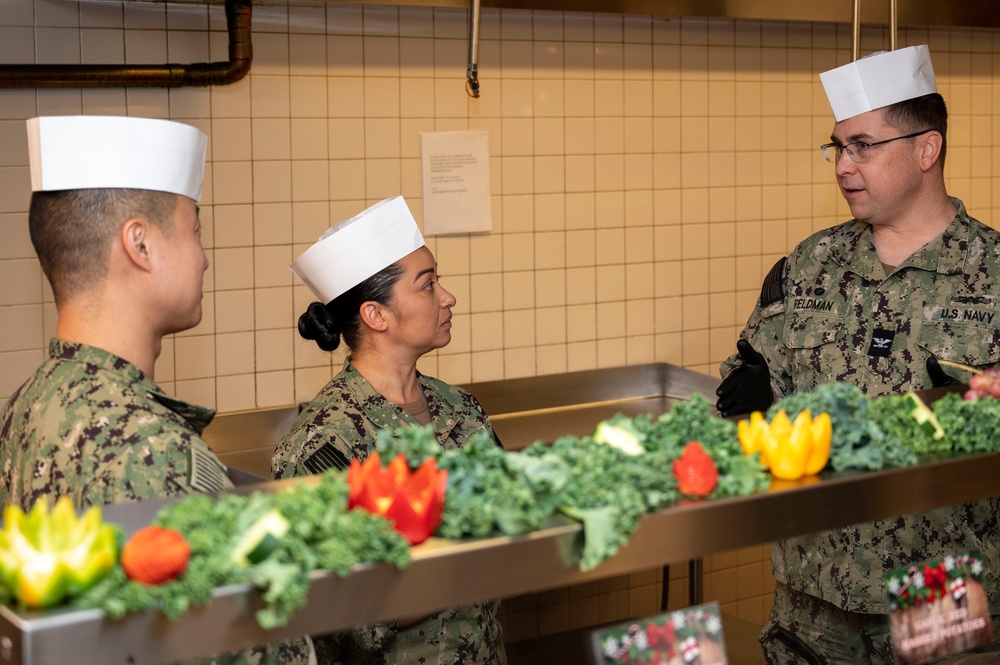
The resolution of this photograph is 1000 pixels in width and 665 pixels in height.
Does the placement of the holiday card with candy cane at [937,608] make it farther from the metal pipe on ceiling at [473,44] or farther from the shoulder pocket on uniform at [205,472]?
the metal pipe on ceiling at [473,44]

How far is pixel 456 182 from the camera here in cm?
345

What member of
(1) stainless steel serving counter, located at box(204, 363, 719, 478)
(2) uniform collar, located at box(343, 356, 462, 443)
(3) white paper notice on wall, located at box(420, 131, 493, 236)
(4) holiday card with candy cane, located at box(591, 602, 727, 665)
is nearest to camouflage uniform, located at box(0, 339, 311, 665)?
(4) holiday card with candy cane, located at box(591, 602, 727, 665)

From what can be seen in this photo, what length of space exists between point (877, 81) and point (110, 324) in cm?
183

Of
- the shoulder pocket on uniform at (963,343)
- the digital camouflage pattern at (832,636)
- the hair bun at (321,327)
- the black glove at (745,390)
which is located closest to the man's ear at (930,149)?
the shoulder pocket on uniform at (963,343)

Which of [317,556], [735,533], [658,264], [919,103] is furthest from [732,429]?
[658,264]

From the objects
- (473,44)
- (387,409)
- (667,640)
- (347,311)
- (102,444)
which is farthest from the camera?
(473,44)

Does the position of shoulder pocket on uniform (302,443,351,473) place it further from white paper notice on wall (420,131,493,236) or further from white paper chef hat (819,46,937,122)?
white paper notice on wall (420,131,493,236)

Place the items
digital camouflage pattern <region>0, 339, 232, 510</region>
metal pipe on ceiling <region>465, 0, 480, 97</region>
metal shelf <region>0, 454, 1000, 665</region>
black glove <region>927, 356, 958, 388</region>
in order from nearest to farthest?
metal shelf <region>0, 454, 1000, 665</region>
digital camouflage pattern <region>0, 339, 232, 510</region>
black glove <region>927, 356, 958, 388</region>
metal pipe on ceiling <region>465, 0, 480, 97</region>

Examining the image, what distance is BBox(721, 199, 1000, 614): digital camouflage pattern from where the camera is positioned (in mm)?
2262

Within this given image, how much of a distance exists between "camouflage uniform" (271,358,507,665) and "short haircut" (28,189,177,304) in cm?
69

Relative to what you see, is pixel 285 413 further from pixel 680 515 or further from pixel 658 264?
pixel 680 515

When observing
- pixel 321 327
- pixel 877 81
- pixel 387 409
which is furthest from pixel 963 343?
pixel 321 327

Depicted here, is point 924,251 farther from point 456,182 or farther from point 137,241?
point 137,241

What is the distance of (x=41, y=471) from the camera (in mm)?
1319
